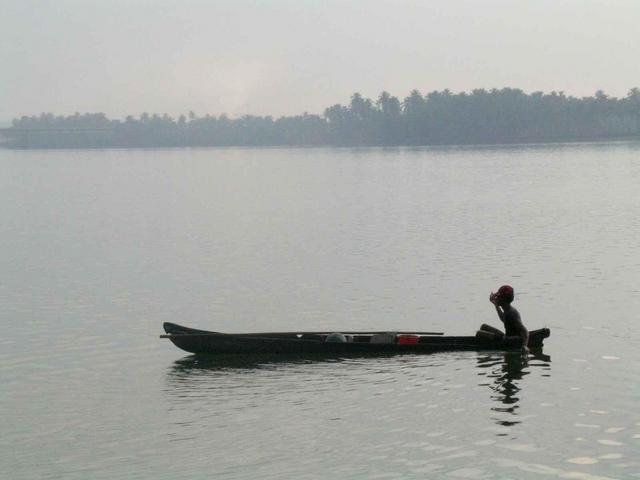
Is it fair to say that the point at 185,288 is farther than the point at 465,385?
Yes

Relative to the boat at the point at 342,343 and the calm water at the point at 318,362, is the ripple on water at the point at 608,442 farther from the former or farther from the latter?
the boat at the point at 342,343

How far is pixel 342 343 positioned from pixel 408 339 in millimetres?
1897

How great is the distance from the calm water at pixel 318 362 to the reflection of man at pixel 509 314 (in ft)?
2.41

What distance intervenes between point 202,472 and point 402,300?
20.7m

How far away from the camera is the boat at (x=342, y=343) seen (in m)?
29.1

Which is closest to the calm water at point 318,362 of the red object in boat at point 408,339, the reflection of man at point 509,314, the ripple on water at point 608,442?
the ripple on water at point 608,442

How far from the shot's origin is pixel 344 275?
1832 inches

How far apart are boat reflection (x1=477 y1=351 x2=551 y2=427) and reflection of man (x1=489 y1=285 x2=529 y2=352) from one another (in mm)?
511

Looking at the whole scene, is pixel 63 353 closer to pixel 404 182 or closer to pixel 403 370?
pixel 403 370

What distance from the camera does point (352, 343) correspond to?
95.2 feet

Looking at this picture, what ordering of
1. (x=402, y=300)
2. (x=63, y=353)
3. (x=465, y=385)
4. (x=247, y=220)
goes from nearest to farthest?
(x=465, y=385)
(x=63, y=353)
(x=402, y=300)
(x=247, y=220)

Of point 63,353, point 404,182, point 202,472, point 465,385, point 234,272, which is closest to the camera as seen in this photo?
point 202,472

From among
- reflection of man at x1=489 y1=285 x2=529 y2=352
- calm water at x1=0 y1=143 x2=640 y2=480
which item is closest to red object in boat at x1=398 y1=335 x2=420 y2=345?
calm water at x1=0 y1=143 x2=640 y2=480

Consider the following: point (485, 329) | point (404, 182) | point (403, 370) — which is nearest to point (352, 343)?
point (403, 370)
